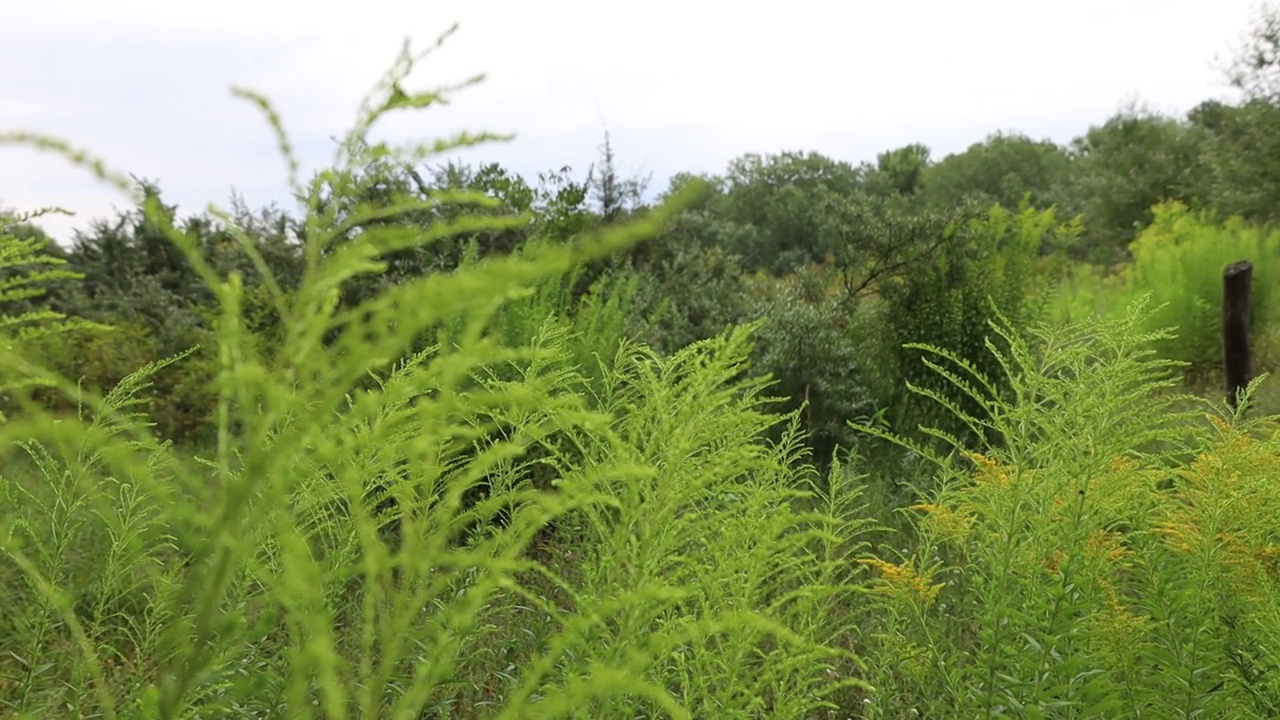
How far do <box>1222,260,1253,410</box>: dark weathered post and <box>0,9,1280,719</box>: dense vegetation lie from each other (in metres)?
0.81

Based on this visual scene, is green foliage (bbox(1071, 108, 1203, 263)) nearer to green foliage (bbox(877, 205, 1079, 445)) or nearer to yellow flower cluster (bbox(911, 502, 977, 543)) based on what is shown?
green foliage (bbox(877, 205, 1079, 445))

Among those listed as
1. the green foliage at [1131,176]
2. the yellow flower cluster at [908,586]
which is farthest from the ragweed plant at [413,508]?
the green foliage at [1131,176]

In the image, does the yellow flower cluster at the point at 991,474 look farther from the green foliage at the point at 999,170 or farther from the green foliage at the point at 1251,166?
the green foliage at the point at 999,170

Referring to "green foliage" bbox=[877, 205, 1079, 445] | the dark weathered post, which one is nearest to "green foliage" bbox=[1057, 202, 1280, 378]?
the dark weathered post

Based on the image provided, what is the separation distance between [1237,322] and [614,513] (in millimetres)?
5502

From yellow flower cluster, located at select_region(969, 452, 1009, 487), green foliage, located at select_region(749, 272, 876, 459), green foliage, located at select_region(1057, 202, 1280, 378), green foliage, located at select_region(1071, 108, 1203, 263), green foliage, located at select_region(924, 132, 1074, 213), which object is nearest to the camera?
yellow flower cluster, located at select_region(969, 452, 1009, 487)

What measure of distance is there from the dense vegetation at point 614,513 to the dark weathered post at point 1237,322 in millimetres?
810

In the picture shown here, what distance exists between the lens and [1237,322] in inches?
230

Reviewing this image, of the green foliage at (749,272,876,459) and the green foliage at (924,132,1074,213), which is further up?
the green foliage at (924,132,1074,213)

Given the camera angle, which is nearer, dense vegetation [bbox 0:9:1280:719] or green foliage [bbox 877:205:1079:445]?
dense vegetation [bbox 0:9:1280:719]

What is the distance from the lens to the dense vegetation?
835mm

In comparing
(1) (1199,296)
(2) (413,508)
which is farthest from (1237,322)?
(2) (413,508)

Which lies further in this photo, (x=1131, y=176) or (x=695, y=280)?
(x=1131, y=176)

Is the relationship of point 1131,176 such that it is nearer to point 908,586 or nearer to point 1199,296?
point 1199,296
